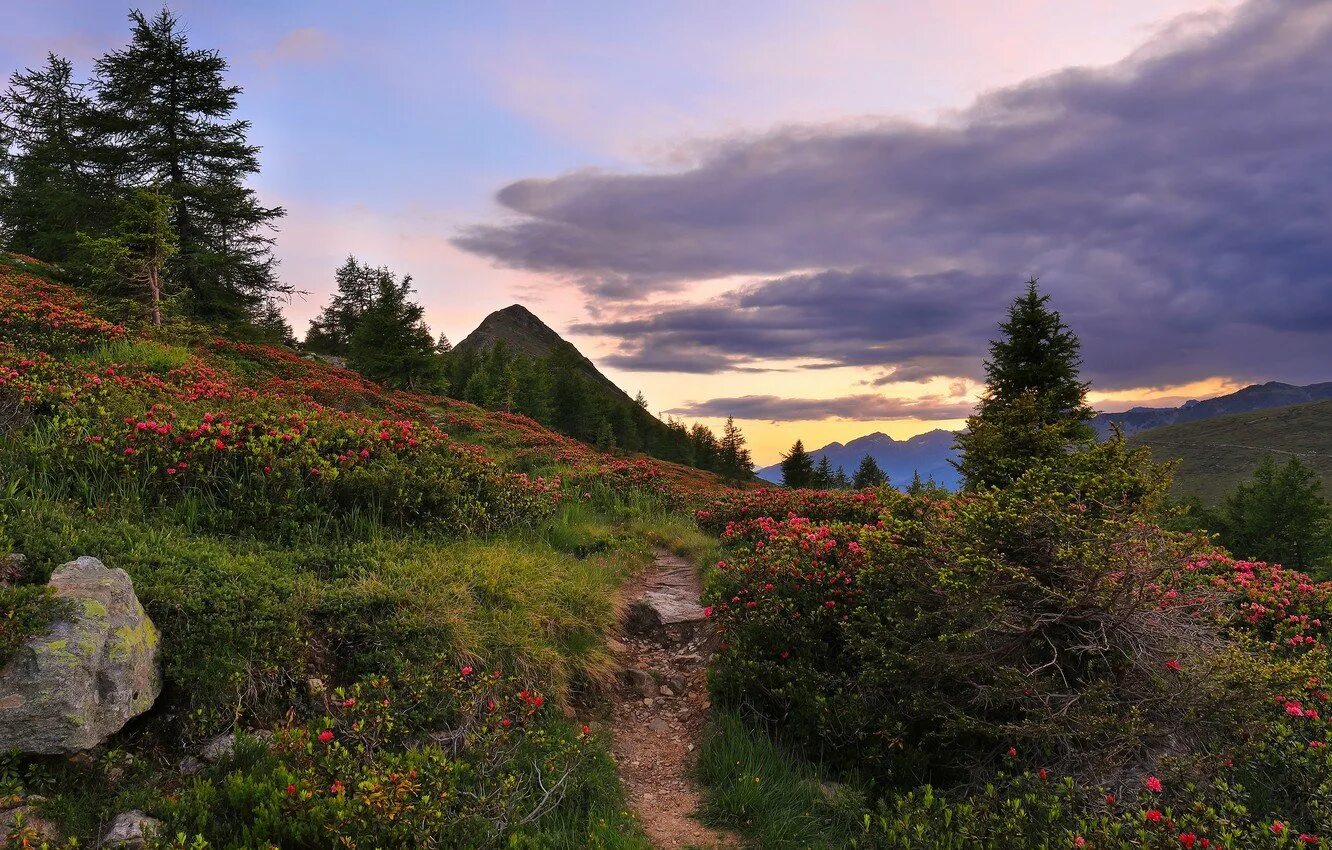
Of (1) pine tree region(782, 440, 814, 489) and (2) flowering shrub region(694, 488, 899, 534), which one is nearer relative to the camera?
(2) flowering shrub region(694, 488, 899, 534)

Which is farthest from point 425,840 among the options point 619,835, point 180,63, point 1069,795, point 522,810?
point 180,63

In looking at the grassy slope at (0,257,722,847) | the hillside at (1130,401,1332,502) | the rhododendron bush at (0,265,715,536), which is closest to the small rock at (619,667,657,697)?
the grassy slope at (0,257,722,847)

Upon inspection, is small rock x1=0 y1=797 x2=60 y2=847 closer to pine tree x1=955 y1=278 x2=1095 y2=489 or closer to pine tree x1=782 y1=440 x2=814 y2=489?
pine tree x1=955 y1=278 x2=1095 y2=489

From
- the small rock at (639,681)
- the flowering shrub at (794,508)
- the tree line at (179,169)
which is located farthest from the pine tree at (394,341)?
the small rock at (639,681)

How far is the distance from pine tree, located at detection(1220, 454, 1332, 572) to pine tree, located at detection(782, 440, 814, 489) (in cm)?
3466

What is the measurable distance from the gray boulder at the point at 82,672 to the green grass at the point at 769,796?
13.0 ft

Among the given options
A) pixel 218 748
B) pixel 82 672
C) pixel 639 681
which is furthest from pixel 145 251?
pixel 639 681

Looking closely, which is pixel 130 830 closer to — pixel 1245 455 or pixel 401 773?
pixel 401 773

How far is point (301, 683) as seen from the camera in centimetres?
480

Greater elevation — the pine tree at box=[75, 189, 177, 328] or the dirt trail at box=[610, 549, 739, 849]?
the pine tree at box=[75, 189, 177, 328]

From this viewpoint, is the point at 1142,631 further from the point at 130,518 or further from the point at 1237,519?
the point at 1237,519

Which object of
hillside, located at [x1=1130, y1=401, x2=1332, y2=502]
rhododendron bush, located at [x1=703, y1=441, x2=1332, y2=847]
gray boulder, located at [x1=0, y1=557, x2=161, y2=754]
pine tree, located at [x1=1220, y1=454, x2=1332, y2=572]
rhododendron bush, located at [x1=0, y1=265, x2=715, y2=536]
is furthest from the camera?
hillside, located at [x1=1130, y1=401, x2=1332, y2=502]

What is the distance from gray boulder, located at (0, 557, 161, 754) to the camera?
360cm

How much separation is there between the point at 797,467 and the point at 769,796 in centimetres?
6285
